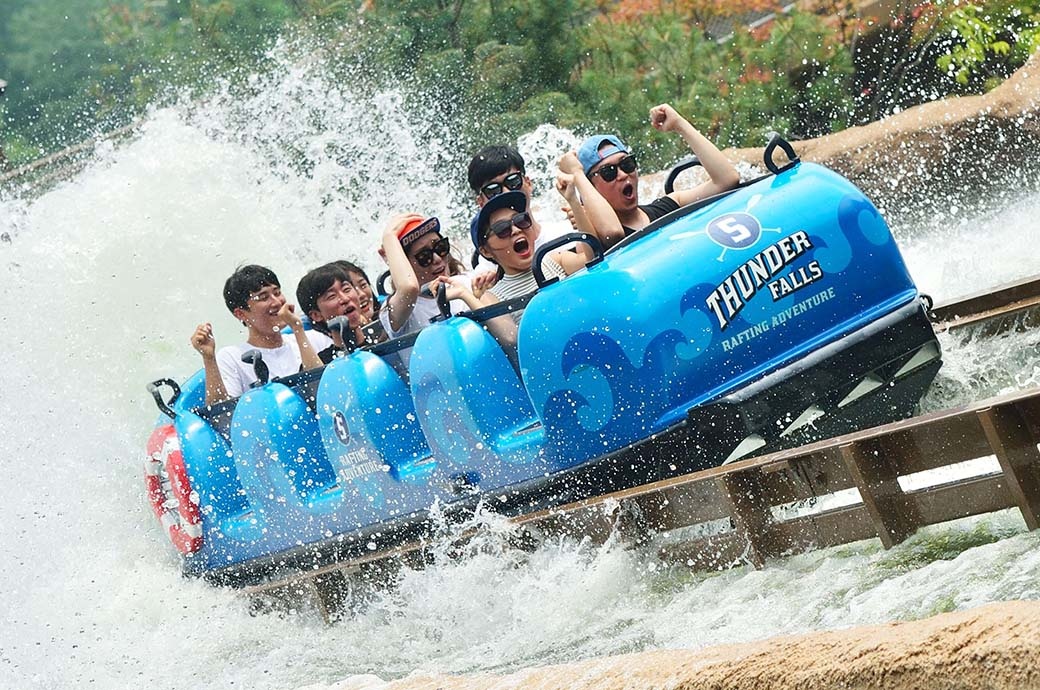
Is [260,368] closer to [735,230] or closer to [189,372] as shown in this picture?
[735,230]

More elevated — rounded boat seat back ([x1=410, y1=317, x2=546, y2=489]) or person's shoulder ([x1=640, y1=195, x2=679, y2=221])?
person's shoulder ([x1=640, y1=195, x2=679, y2=221])

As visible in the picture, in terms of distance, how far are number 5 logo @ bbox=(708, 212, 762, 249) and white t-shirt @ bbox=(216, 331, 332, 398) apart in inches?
99.3

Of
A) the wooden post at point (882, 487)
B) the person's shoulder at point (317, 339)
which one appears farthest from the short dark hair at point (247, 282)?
the wooden post at point (882, 487)

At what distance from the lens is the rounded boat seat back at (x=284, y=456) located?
6.05m

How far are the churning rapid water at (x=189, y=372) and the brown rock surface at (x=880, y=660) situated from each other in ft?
2.83

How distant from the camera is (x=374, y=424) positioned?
18.4ft

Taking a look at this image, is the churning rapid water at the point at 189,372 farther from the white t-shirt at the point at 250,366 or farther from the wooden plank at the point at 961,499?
the white t-shirt at the point at 250,366

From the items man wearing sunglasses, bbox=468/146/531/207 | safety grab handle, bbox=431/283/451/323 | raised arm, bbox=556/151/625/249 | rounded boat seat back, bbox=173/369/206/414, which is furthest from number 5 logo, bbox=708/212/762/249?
rounded boat seat back, bbox=173/369/206/414

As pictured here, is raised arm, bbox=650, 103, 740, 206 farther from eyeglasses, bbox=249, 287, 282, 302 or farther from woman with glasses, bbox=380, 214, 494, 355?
eyeglasses, bbox=249, 287, 282, 302

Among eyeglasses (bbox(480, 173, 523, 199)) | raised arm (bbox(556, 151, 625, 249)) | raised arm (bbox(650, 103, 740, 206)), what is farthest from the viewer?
eyeglasses (bbox(480, 173, 523, 199))

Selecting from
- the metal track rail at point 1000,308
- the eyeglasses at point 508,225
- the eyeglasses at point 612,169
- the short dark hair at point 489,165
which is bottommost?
the metal track rail at point 1000,308

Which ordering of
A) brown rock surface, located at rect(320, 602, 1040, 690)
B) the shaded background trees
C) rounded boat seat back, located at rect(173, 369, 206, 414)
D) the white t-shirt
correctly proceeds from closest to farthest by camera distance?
brown rock surface, located at rect(320, 602, 1040, 690)
the white t-shirt
rounded boat seat back, located at rect(173, 369, 206, 414)
the shaded background trees

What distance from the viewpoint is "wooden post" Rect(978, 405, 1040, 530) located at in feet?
12.6

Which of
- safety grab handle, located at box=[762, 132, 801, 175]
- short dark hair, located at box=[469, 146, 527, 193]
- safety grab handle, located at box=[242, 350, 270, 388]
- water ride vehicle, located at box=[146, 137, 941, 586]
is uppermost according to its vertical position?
short dark hair, located at box=[469, 146, 527, 193]
